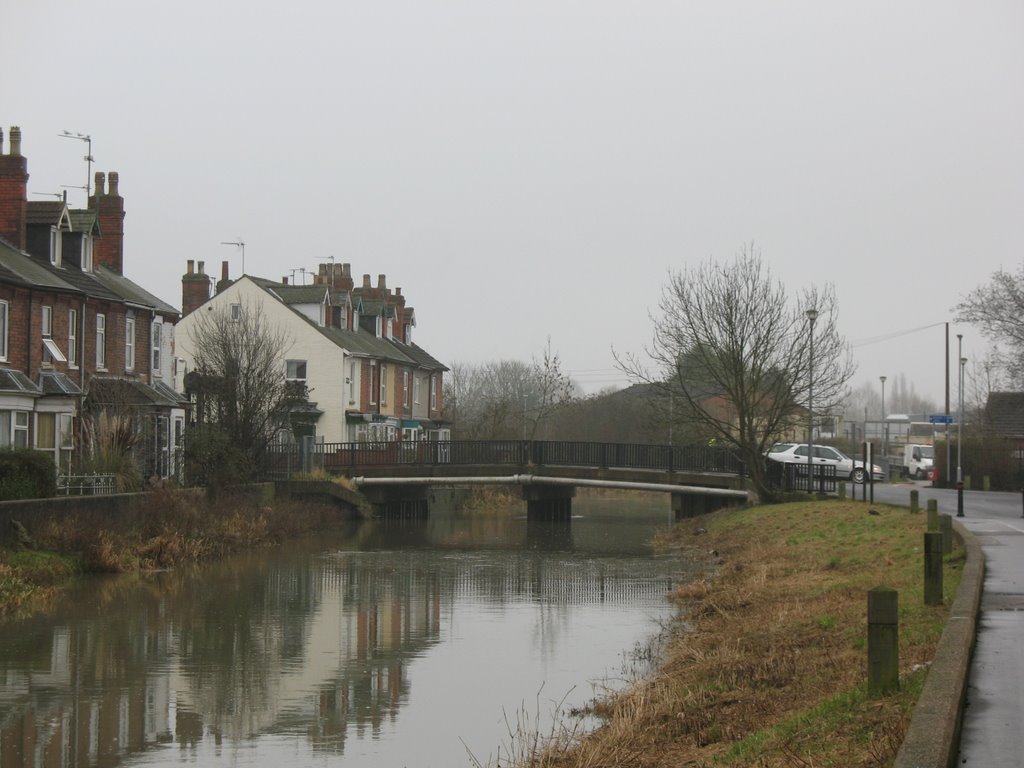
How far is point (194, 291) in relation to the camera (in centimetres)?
6456

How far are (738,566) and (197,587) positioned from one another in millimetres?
11505

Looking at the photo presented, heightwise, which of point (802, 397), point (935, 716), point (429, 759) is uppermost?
point (802, 397)

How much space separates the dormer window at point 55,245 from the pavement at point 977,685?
1137 inches

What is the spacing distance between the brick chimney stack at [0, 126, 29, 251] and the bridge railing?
15056mm

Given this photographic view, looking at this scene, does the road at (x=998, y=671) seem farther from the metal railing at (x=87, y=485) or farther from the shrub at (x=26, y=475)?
the metal railing at (x=87, y=485)

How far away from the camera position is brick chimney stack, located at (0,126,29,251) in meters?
35.9

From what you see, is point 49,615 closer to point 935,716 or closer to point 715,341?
point 935,716

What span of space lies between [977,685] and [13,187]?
32358 mm

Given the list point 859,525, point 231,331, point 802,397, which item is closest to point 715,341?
point 802,397

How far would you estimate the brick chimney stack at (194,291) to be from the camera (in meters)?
64.2

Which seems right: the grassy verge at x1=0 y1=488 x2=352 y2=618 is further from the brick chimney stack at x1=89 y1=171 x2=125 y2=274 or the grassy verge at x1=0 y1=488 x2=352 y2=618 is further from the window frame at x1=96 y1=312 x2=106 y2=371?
the brick chimney stack at x1=89 y1=171 x2=125 y2=274

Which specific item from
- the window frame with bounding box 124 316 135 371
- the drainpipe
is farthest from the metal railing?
the window frame with bounding box 124 316 135 371

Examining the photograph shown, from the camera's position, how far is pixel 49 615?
886 inches

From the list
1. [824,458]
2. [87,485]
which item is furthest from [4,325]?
[824,458]
